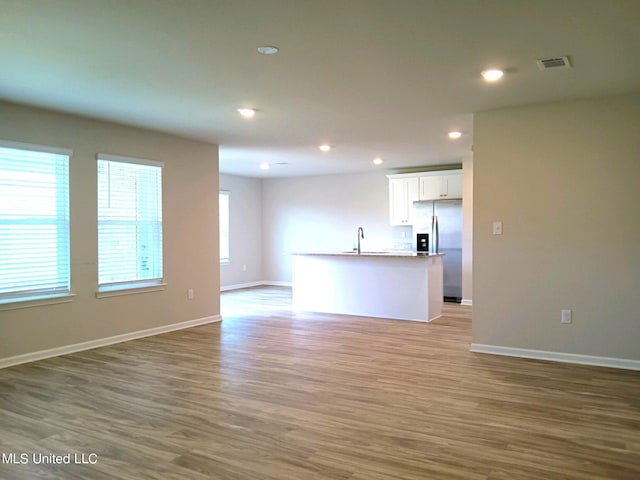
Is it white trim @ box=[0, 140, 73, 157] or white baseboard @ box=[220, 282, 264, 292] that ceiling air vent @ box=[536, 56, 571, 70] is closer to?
white trim @ box=[0, 140, 73, 157]

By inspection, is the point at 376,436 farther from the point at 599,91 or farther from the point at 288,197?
the point at 288,197

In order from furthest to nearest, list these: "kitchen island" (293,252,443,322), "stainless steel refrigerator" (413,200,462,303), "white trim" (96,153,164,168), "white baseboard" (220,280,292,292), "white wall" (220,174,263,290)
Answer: "white wall" (220,174,263,290) < "white baseboard" (220,280,292,292) < "stainless steel refrigerator" (413,200,462,303) < "kitchen island" (293,252,443,322) < "white trim" (96,153,164,168)

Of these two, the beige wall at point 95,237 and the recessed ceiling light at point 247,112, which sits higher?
the recessed ceiling light at point 247,112

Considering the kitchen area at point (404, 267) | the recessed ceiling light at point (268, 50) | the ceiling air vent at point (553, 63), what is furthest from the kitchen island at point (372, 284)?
the recessed ceiling light at point (268, 50)

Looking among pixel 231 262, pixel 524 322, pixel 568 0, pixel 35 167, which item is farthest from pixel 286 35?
pixel 231 262

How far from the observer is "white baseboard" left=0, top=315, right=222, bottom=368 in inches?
181

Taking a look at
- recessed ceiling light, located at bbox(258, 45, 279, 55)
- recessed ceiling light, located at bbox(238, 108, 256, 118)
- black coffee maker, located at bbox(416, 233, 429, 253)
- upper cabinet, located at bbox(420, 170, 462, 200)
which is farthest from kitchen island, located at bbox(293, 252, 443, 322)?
recessed ceiling light, located at bbox(258, 45, 279, 55)

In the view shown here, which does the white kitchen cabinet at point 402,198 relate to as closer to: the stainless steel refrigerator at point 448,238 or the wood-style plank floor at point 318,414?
the stainless steel refrigerator at point 448,238

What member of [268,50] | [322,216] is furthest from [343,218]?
[268,50]

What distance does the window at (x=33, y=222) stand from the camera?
4.55 m

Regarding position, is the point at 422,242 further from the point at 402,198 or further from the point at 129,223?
the point at 129,223

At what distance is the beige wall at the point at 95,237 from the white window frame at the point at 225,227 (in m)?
3.55

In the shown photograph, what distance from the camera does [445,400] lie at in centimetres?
355

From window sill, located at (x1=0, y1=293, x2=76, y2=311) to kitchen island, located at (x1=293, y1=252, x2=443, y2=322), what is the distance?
351cm
